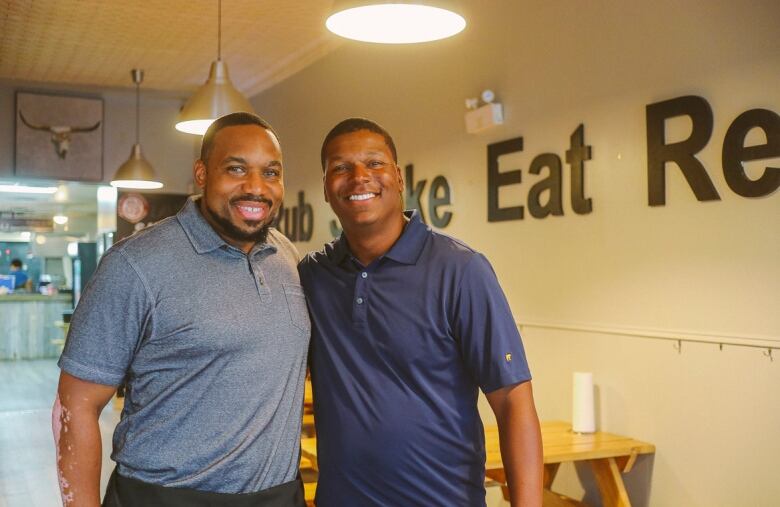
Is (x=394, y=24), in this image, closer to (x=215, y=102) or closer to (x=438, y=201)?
(x=215, y=102)

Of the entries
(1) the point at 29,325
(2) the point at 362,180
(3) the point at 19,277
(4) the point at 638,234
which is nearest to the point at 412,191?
(4) the point at 638,234

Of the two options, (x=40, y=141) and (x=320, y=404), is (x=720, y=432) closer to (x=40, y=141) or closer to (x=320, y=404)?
(x=320, y=404)

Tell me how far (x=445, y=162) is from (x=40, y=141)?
4.57 meters

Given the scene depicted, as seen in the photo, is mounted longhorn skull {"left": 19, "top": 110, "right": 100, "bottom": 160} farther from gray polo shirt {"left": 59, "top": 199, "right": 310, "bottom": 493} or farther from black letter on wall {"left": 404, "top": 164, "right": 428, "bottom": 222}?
gray polo shirt {"left": 59, "top": 199, "right": 310, "bottom": 493}

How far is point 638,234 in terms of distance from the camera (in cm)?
367

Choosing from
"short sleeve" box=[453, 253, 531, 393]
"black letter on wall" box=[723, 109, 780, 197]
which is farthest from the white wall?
"short sleeve" box=[453, 253, 531, 393]

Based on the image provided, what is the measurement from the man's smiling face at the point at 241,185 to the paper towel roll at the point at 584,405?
218cm

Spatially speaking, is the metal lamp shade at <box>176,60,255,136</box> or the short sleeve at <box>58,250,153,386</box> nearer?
the short sleeve at <box>58,250,153,386</box>

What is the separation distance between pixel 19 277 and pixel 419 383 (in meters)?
17.6

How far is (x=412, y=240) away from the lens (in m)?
2.10

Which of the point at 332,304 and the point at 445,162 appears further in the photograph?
the point at 445,162

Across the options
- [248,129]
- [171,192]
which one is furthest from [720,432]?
[171,192]

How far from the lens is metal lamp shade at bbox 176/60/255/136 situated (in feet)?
13.3

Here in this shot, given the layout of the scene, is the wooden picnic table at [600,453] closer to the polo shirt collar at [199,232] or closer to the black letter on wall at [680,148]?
the black letter on wall at [680,148]
